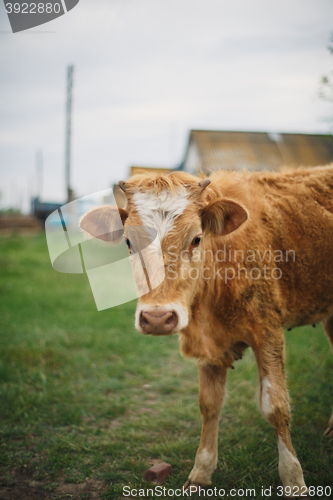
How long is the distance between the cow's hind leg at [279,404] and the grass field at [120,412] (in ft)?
0.68

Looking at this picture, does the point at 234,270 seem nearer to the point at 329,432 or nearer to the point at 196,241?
the point at 196,241

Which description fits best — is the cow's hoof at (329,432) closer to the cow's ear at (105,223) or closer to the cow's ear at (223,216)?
the cow's ear at (223,216)

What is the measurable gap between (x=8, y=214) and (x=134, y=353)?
20237 millimetres

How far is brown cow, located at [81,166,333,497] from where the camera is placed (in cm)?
249

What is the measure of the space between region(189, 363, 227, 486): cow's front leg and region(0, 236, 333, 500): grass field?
144mm

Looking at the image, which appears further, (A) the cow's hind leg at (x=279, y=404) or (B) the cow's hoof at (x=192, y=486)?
(B) the cow's hoof at (x=192, y=486)

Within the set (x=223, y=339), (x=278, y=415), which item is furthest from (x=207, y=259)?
(x=278, y=415)

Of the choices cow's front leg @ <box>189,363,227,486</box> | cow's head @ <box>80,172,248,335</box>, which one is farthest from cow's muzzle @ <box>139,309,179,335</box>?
cow's front leg @ <box>189,363,227,486</box>

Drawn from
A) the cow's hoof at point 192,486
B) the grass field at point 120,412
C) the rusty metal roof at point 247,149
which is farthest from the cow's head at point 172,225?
the rusty metal roof at point 247,149

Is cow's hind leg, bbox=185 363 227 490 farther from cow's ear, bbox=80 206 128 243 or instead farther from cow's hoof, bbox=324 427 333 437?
cow's ear, bbox=80 206 128 243

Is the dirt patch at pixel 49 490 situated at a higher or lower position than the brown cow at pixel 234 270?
lower

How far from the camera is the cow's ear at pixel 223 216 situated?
8.76 feet

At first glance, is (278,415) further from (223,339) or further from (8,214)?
(8,214)


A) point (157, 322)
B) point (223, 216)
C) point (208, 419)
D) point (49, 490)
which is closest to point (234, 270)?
point (223, 216)
